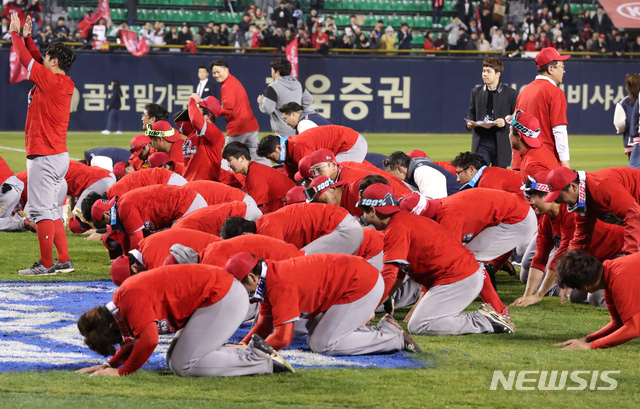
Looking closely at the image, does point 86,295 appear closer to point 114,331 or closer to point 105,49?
point 114,331

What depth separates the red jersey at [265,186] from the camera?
912 centimetres

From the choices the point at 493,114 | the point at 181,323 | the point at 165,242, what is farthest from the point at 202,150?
the point at 181,323

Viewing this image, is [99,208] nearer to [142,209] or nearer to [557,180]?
[142,209]

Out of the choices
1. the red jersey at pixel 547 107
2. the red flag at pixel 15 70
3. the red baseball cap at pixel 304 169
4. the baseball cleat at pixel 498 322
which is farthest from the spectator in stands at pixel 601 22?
the baseball cleat at pixel 498 322

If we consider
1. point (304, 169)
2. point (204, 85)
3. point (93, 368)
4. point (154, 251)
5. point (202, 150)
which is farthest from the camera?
point (204, 85)

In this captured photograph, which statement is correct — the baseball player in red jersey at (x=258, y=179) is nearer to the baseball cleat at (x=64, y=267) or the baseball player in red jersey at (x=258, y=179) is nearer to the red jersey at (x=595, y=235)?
the baseball cleat at (x=64, y=267)

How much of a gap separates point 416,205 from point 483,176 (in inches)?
76.9

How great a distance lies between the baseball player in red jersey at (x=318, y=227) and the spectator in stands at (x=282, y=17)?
20.8 meters

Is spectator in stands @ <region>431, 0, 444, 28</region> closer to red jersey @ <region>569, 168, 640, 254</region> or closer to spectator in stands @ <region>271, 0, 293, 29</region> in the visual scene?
spectator in stands @ <region>271, 0, 293, 29</region>

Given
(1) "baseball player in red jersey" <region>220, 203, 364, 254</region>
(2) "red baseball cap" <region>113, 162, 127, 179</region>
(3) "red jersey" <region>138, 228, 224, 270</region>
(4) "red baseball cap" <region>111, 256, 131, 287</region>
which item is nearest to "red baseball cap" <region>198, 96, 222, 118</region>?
(2) "red baseball cap" <region>113, 162, 127, 179</region>

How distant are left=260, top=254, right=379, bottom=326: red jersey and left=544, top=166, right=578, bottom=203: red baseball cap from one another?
5.15ft

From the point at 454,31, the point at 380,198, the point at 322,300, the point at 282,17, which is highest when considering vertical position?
the point at 282,17

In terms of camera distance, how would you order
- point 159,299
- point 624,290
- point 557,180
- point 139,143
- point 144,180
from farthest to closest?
point 139,143
point 144,180
point 557,180
point 624,290
point 159,299

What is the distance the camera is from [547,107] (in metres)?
9.64
